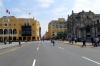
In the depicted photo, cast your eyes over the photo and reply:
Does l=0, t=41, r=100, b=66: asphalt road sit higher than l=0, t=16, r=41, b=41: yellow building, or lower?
lower

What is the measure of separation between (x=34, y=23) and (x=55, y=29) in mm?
43201

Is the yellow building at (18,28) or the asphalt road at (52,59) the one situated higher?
the yellow building at (18,28)

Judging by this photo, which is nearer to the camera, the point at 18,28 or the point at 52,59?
the point at 52,59

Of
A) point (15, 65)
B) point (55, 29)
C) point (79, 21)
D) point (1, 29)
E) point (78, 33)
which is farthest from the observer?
point (55, 29)

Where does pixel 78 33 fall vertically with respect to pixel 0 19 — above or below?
below

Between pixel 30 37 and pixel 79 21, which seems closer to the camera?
pixel 79 21

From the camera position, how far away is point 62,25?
6156 inches

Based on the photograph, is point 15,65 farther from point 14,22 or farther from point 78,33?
point 14,22

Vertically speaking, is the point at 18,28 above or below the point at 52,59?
above

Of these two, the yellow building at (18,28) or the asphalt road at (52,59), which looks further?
the yellow building at (18,28)

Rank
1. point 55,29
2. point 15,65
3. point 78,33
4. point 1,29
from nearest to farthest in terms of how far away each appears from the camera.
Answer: point 15,65, point 78,33, point 1,29, point 55,29

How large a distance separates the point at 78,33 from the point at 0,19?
65461mm

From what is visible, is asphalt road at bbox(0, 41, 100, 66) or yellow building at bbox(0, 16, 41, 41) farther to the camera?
yellow building at bbox(0, 16, 41, 41)

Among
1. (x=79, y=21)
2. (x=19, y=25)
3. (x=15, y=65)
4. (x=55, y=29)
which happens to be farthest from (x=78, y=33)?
(x=55, y=29)
